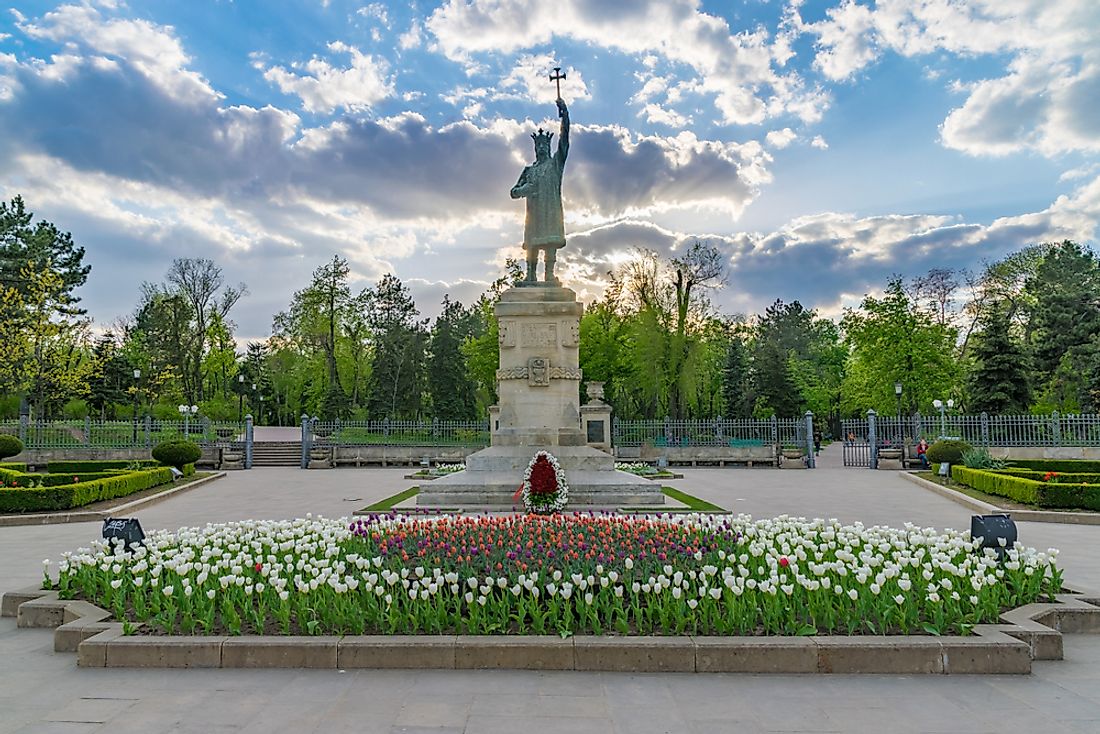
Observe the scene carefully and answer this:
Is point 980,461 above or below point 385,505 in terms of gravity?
above

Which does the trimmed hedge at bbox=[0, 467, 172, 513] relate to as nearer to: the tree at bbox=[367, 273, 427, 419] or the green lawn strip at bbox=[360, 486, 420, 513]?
the green lawn strip at bbox=[360, 486, 420, 513]

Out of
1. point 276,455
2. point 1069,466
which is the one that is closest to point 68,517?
point 276,455

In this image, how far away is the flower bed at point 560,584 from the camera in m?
5.53

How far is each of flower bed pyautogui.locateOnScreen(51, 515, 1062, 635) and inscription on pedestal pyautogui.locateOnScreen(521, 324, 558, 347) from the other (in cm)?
895

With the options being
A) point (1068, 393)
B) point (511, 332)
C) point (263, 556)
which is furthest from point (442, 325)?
point (263, 556)

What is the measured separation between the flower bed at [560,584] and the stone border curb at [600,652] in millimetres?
183

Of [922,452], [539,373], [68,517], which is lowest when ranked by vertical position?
[68,517]

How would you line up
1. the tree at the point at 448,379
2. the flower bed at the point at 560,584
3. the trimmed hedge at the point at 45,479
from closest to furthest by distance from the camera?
1. the flower bed at the point at 560,584
2. the trimmed hedge at the point at 45,479
3. the tree at the point at 448,379

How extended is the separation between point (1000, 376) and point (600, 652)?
4060 cm

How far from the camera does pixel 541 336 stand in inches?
653

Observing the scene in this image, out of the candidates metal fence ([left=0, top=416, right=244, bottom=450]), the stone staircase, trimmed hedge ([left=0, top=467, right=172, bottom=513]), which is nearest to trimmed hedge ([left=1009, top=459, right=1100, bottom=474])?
trimmed hedge ([left=0, top=467, right=172, bottom=513])

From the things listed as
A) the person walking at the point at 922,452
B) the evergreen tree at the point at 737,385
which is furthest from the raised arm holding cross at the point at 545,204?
the evergreen tree at the point at 737,385

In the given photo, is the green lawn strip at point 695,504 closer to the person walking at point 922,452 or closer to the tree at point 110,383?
the person walking at point 922,452

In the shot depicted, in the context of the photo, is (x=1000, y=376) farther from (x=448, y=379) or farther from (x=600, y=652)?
(x=600, y=652)
